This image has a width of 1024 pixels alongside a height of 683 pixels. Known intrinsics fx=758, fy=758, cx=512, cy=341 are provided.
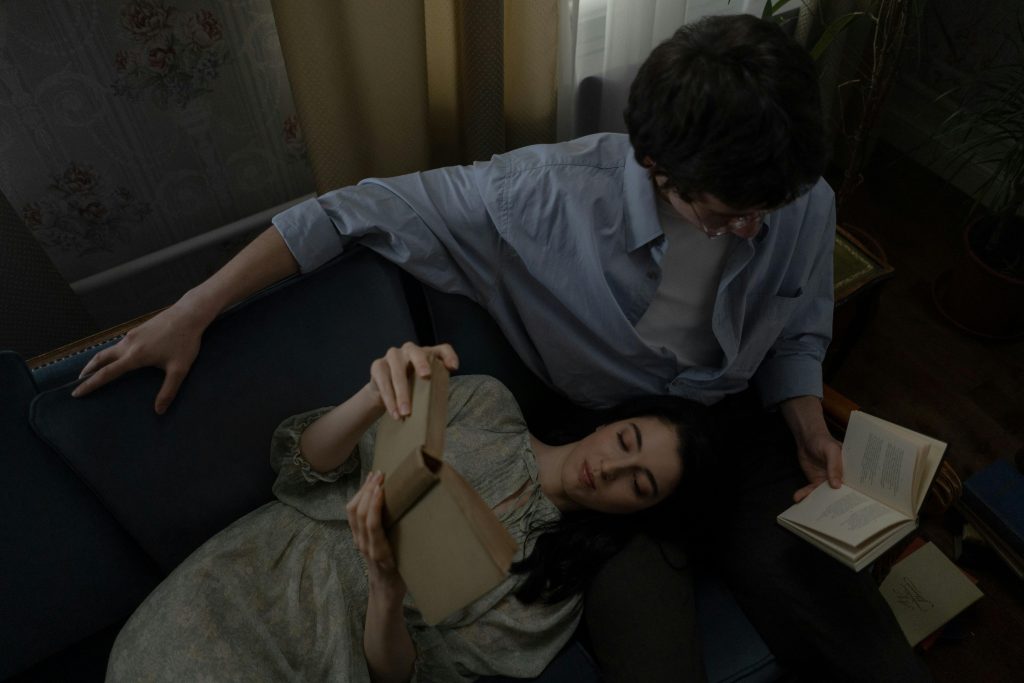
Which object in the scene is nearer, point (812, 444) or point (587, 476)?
point (587, 476)

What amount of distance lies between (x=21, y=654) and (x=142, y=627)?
291 mm

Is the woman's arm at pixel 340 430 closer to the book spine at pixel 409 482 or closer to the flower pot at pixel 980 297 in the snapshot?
the book spine at pixel 409 482

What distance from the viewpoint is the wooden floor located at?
1.69 meters

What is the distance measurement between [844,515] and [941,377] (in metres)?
1.22

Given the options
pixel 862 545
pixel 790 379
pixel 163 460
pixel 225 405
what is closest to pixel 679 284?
pixel 790 379

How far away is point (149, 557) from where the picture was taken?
4.15 feet

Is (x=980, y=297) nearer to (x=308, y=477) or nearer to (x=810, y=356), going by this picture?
(x=810, y=356)

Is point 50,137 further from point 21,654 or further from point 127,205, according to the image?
point 21,654

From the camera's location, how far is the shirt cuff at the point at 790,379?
1423 mm

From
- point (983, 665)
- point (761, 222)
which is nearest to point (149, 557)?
point (761, 222)

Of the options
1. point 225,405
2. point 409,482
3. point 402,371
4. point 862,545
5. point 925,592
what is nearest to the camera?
point 409,482

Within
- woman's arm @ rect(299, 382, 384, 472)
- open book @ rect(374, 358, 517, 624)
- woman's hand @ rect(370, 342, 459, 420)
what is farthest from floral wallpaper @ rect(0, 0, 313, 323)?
open book @ rect(374, 358, 517, 624)

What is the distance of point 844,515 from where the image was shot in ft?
3.79

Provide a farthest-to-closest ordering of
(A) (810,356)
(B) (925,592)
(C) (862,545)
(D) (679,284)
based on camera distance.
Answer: (B) (925,592), (A) (810,356), (D) (679,284), (C) (862,545)
